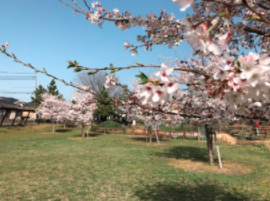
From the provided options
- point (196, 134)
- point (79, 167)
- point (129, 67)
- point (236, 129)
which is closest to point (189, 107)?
point (129, 67)

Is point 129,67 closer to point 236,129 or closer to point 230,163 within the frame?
point 230,163

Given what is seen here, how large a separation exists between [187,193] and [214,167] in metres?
2.98

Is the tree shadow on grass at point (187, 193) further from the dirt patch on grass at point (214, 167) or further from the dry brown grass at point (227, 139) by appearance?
the dry brown grass at point (227, 139)

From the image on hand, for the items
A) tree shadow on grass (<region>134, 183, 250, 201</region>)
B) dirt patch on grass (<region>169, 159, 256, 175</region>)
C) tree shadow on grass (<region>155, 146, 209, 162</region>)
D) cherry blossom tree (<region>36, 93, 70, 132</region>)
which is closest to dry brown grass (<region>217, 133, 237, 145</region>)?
tree shadow on grass (<region>155, 146, 209, 162</region>)

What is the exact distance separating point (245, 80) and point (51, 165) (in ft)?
25.7

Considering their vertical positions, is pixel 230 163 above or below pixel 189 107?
below

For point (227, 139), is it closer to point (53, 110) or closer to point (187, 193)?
point (187, 193)

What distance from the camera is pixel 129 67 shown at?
5.08 feet

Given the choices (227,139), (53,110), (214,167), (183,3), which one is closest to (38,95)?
(53,110)

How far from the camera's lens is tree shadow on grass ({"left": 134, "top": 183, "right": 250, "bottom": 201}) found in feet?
15.3

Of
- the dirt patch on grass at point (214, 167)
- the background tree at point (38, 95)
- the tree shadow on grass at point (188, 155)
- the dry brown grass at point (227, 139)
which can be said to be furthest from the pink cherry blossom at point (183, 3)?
the background tree at point (38, 95)

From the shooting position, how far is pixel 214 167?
24.6ft

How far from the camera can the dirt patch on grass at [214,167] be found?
22.9 feet

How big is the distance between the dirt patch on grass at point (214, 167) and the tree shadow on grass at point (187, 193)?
1.67m
